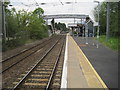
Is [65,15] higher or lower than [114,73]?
higher

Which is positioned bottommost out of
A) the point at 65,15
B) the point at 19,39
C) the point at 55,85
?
A: the point at 55,85

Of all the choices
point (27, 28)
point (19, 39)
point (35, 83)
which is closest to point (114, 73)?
point (35, 83)

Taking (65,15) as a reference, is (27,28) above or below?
below

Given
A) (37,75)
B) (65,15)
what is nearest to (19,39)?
(37,75)

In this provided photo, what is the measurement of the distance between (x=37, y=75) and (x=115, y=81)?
151 inches

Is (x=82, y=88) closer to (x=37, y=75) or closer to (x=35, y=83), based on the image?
(x=35, y=83)

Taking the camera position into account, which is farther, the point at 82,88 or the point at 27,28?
the point at 27,28

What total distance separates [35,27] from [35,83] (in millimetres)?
33129

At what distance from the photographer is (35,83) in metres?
8.51

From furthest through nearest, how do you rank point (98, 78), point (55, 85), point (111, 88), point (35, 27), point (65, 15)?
point (65, 15)
point (35, 27)
point (98, 78)
point (55, 85)
point (111, 88)

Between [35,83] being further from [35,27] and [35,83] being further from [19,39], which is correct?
[35,27]

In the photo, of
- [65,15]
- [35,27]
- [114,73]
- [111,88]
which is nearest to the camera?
[111,88]

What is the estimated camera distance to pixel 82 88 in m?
7.36

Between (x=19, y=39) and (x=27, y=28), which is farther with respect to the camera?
(x=27, y=28)
